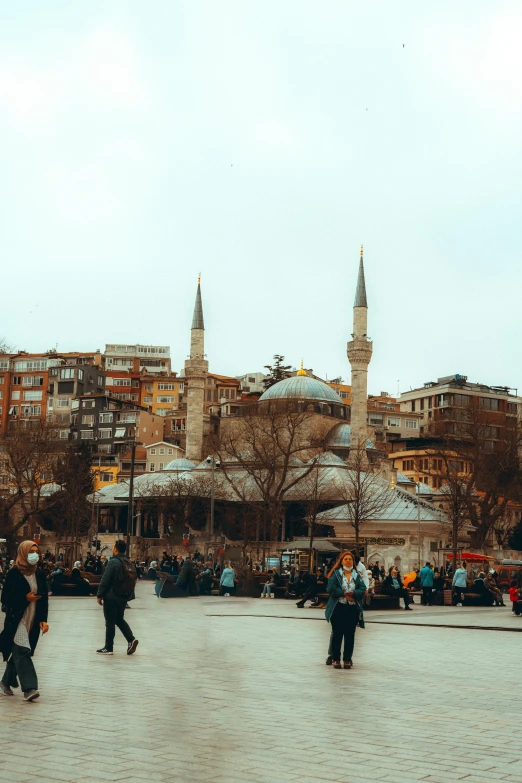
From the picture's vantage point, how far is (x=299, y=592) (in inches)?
1069

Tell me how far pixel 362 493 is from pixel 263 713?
4355 centimetres

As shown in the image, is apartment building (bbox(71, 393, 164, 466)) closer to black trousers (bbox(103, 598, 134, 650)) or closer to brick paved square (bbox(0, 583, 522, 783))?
brick paved square (bbox(0, 583, 522, 783))

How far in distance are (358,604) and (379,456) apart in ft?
195

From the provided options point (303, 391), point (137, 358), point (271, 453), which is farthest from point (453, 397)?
point (271, 453)

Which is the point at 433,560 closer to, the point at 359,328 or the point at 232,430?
the point at 359,328

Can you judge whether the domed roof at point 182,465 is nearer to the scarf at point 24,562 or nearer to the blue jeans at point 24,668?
the scarf at point 24,562

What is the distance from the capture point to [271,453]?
5553 cm

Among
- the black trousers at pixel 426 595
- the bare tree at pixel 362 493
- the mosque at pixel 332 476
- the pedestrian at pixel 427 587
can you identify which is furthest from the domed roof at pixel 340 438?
the black trousers at pixel 426 595

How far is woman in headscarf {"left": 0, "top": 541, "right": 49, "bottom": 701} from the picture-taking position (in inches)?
290

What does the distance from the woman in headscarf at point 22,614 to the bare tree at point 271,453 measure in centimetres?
4363

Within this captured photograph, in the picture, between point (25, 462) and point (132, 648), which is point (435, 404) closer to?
point (25, 462)

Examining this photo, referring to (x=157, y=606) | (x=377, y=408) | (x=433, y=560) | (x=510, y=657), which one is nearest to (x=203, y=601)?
(x=157, y=606)

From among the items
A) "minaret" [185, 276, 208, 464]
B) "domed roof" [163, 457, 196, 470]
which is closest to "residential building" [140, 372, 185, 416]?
"domed roof" [163, 457, 196, 470]

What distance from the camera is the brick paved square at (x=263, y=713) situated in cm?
523
